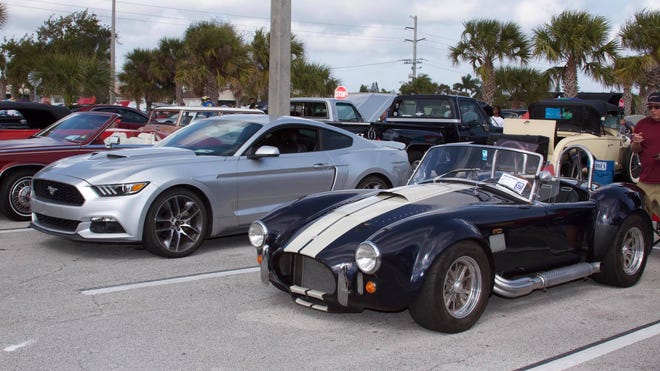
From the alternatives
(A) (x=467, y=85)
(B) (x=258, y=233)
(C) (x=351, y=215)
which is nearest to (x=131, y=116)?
(B) (x=258, y=233)

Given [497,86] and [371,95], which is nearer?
[371,95]

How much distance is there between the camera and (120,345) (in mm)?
4344

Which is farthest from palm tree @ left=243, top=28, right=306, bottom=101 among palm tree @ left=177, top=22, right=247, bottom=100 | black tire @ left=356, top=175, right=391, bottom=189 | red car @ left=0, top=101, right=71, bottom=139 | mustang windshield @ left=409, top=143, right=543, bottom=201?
mustang windshield @ left=409, top=143, right=543, bottom=201

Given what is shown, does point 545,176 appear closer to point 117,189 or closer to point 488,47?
point 117,189

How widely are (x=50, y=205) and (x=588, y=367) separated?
528 centimetres

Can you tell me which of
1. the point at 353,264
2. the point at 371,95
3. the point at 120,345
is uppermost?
the point at 371,95

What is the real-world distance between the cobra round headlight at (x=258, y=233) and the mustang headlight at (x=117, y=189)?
5.94 ft

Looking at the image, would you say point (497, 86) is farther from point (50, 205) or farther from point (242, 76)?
point (50, 205)

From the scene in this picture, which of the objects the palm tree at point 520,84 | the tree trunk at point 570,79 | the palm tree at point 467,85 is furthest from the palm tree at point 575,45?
the palm tree at point 467,85

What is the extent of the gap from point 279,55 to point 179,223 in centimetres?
714

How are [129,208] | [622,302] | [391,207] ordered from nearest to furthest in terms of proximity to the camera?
[391,207] < [622,302] < [129,208]

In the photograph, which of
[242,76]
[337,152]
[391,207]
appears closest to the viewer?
[391,207]

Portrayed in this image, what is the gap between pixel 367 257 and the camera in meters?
4.43

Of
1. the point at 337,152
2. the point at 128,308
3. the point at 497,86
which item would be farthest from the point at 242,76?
the point at 128,308
